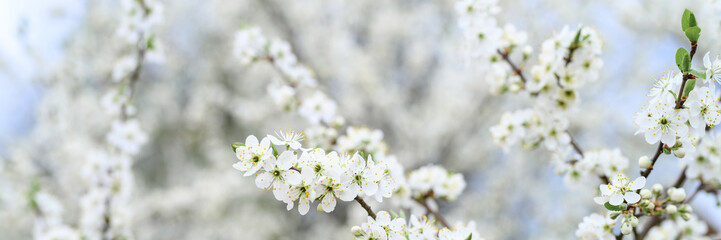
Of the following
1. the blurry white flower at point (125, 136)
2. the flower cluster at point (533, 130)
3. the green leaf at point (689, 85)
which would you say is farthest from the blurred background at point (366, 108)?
the green leaf at point (689, 85)

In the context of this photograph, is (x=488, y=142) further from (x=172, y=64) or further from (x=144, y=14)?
(x=172, y=64)

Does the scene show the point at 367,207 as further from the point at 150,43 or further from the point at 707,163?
the point at 150,43

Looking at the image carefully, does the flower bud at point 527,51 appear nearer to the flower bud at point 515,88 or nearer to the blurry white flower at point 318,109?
the flower bud at point 515,88

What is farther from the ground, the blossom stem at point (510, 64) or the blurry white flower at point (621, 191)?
the blossom stem at point (510, 64)

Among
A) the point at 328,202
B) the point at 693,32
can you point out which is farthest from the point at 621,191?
the point at 328,202

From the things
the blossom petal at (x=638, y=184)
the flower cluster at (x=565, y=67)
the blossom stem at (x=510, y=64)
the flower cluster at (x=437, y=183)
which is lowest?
the blossom petal at (x=638, y=184)

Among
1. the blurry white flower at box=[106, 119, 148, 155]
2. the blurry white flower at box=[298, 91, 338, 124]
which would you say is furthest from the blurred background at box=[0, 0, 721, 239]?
the blurry white flower at box=[298, 91, 338, 124]
